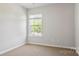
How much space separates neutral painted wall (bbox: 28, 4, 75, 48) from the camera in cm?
160

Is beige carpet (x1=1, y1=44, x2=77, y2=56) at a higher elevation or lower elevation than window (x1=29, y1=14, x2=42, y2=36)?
lower

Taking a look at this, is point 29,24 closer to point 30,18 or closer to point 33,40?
point 30,18

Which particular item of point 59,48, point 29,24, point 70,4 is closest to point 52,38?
point 59,48

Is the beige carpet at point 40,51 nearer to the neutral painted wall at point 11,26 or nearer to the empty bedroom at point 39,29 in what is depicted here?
the empty bedroom at point 39,29

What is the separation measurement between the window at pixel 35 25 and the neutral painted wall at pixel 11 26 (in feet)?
0.39

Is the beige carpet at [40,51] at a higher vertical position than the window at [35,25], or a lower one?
lower

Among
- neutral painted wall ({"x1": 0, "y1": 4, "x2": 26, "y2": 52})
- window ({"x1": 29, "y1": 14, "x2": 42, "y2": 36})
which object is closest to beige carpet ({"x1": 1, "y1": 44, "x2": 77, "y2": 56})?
neutral painted wall ({"x1": 0, "y1": 4, "x2": 26, "y2": 52})

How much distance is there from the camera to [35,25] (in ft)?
5.51

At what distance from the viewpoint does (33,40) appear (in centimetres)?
169

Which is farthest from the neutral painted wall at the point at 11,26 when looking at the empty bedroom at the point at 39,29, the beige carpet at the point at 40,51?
the beige carpet at the point at 40,51

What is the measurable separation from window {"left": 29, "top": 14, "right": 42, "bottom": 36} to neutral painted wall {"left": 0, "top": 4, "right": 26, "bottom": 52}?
0.12 meters

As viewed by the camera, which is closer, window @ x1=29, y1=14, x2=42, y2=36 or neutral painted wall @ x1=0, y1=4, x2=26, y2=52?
neutral painted wall @ x1=0, y1=4, x2=26, y2=52

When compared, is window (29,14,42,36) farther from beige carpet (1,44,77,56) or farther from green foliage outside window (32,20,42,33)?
beige carpet (1,44,77,56)

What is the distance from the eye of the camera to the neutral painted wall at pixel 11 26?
1551 millimetres
